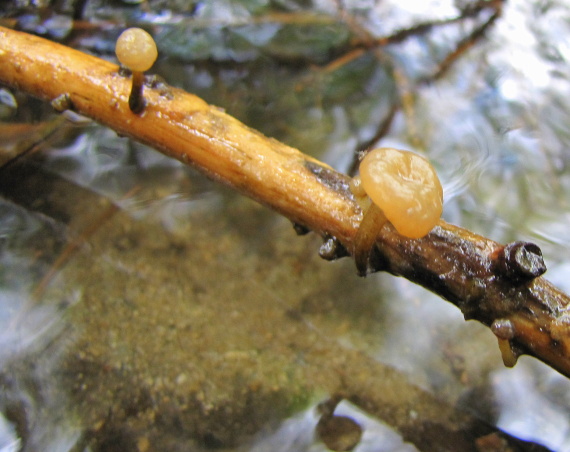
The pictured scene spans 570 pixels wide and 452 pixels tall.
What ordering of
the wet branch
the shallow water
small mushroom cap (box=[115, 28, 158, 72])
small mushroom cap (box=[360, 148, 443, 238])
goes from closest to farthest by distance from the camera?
small mushroom cap (box=[360, 148, 443, 238])
the wet branch
small mushroom cap (box=[115, 28, 158, 72])
the shallow water

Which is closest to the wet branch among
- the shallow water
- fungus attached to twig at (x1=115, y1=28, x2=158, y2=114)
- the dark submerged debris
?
the dark submerged debris

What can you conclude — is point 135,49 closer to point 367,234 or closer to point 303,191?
point 303,191

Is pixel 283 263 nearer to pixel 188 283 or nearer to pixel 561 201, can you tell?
pixel 188 283

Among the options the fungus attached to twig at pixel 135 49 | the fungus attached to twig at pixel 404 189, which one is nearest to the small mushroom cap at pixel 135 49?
the fungus attached to twig at pixel 135 49

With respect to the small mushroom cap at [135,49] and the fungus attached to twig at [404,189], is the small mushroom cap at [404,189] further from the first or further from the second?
the small mushroom cap at [135,49]

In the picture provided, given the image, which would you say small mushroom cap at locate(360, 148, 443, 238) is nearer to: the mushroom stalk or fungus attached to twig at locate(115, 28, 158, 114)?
the mushroom stalk

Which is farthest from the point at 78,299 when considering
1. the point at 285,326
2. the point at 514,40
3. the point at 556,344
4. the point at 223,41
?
the point at 514,40

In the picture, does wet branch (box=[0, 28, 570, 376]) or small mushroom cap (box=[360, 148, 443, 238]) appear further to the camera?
wet branch (box=[0, 28, 570, 376])
